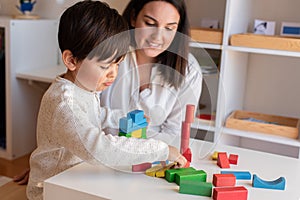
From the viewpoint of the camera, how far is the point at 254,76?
7.00 feet

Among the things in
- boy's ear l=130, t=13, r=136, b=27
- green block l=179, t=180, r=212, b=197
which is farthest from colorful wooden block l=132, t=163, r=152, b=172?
boy's ear l=130, t=13, r=136, b=27

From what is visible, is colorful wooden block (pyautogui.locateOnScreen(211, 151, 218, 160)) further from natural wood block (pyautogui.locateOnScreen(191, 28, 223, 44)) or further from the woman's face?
natural wood block (pyautogui.locateOnScreen(191, 28, 223, 44))


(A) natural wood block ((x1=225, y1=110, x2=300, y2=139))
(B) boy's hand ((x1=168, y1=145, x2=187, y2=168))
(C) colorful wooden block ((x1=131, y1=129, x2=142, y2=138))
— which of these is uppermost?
(C) colorful wooden block ((x1=131, y1=129, x2=142, y2=138))

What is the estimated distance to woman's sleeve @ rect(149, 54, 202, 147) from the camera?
133cm

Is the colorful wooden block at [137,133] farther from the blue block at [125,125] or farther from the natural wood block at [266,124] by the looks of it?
the natural wood block at [266,124]

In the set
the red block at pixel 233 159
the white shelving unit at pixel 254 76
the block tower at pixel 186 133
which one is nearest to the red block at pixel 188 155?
the block tower at pixel 186 133

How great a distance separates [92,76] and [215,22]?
1.21m

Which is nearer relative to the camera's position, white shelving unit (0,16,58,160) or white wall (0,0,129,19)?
white shelving unit (0,16,58,160)

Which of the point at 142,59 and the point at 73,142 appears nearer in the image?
the point at 73,142

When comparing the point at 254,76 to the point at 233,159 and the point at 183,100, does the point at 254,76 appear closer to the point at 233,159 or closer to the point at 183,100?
the point at 183,100

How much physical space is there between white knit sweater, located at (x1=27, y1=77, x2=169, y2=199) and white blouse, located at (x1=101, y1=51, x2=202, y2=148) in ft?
0.84

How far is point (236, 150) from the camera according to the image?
47.1 inches

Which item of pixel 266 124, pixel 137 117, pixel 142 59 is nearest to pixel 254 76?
pixel 266 124

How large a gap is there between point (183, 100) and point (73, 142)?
55 centimetres
